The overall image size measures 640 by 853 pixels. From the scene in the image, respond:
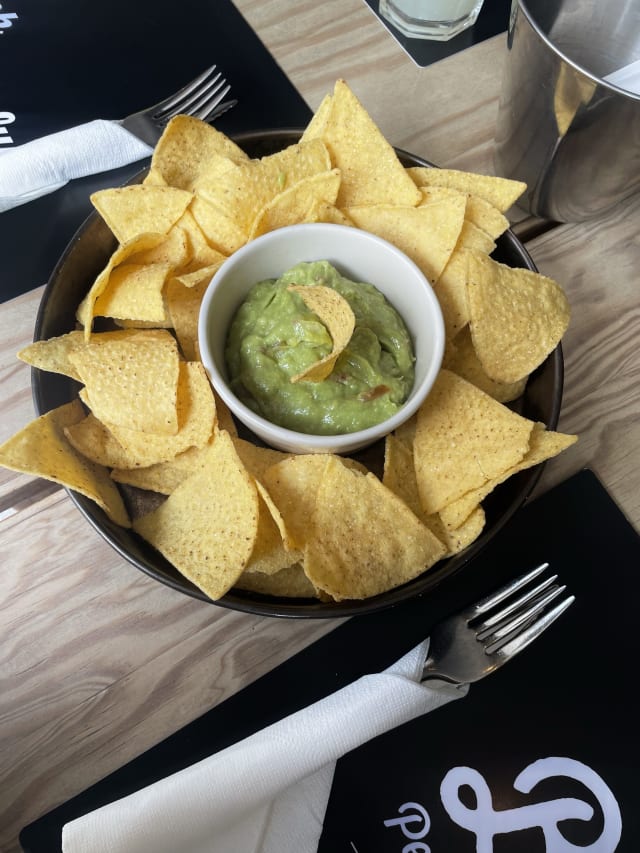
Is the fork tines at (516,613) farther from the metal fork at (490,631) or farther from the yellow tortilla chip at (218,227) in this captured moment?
the yellow tortilla chip at (218,227)

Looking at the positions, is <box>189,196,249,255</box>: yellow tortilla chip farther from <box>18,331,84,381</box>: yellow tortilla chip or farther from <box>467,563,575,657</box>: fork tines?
<box>467,563,575,657</box>: fork tines

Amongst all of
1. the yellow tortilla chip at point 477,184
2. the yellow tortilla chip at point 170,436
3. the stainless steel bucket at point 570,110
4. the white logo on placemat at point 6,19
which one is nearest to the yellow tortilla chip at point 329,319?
the yellow tortilla chip at point 170,436

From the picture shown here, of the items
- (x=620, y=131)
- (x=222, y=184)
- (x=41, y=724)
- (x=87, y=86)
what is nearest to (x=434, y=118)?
(x=620, y=131)

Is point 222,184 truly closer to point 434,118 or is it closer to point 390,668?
point 434,118

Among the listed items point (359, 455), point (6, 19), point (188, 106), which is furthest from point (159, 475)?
point (6, 19)

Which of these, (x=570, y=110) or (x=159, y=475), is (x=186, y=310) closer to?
(x=159, y=475)


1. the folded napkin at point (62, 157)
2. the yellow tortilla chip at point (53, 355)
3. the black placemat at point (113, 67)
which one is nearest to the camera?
the yellow tortilla chip at point (53, 355)

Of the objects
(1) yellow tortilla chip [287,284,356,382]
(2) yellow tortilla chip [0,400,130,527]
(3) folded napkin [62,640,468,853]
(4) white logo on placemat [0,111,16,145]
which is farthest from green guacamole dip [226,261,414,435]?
(4) white logo on placemat [0,111,16,145]
